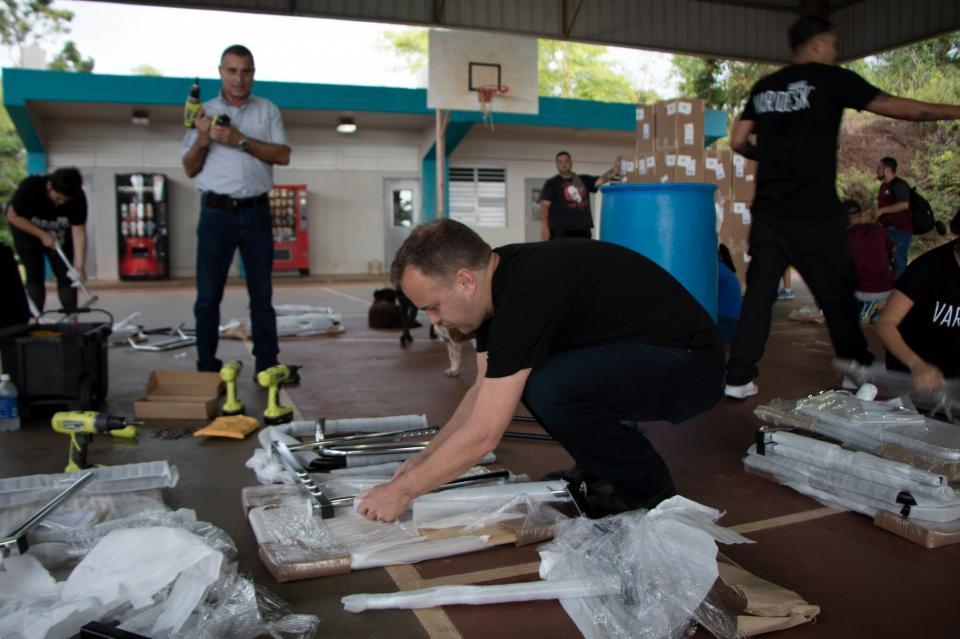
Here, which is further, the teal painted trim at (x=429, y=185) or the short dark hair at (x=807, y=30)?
the teal painted trim at (x=429, y=185)

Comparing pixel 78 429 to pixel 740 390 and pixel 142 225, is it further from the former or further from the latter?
pixel 142 225

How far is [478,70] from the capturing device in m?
10.3

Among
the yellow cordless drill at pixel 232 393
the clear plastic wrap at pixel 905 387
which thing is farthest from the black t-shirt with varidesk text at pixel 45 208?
the clear plastic wrap at pixel 905 387

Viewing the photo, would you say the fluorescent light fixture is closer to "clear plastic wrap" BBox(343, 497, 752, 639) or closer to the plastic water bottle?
the plastic water bottle

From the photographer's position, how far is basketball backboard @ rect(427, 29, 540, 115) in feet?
33.2

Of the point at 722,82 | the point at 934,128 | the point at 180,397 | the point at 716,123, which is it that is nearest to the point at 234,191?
the point at 180,397

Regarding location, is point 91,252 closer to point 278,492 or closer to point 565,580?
point 278,492

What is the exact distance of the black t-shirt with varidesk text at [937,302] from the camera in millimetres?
3104

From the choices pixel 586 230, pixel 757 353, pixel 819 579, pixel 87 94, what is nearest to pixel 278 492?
pixel 819 579

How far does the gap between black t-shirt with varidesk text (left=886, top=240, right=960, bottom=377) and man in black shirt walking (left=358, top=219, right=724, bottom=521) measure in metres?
1.43

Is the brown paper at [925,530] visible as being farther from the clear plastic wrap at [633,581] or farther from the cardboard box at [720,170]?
the cardboard box at [720,170]

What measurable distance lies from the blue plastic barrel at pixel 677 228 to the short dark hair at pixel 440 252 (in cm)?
272

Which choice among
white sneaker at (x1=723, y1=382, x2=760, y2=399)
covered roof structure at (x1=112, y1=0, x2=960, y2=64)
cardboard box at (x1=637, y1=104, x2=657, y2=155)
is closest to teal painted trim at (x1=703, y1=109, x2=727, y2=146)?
covered roof structure at (x1=112, y1=0, x2=960, y2=64)

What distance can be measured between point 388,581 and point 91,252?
16.4m
